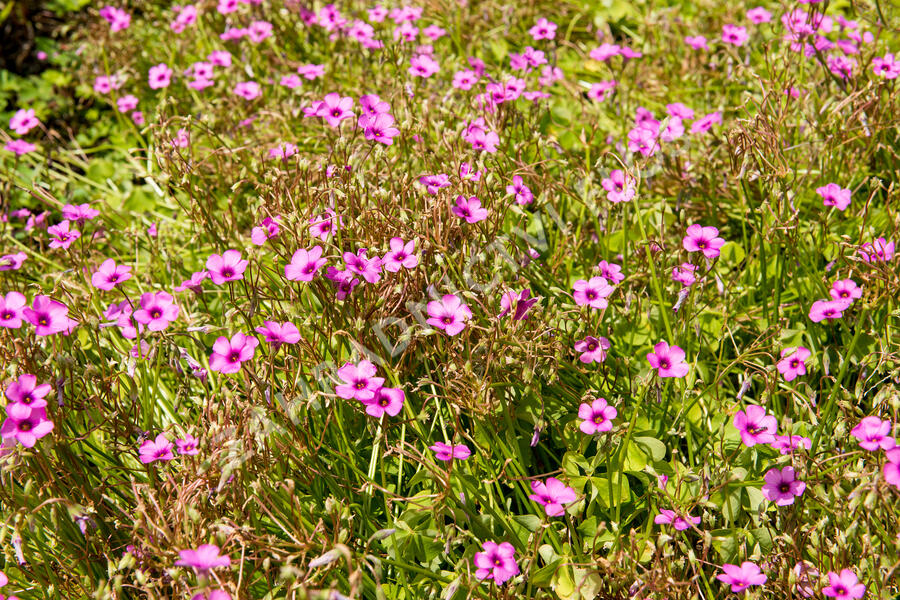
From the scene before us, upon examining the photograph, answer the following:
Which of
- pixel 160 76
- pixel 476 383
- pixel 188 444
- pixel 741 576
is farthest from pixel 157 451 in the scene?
pixel 160 76

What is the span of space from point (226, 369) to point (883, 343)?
210 cm

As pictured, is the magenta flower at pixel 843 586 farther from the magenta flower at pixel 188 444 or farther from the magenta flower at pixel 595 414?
the magenta flower at pixel 188 444

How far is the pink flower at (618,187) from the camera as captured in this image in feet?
8.93

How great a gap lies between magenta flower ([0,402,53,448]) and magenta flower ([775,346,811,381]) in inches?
82.3

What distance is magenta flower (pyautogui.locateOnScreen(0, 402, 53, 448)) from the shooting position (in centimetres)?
200

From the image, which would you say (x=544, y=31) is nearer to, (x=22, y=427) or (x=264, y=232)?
(x=264, y=232)

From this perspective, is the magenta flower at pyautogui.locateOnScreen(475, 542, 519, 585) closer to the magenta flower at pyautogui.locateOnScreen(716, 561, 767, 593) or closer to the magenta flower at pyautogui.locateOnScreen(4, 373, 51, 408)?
the magenta flower at pyautogui.locateOnScreen(716, 561, 767, 593)

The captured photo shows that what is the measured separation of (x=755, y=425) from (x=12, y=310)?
2164 mm

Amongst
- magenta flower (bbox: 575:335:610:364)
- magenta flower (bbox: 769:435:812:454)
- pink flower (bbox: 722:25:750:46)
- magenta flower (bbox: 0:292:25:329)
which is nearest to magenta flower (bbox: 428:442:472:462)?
magenta flower (bbox: 575:335:610:364)

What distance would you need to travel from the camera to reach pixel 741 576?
6.88ft

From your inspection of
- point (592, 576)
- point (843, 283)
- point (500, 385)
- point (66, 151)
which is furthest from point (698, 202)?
point (66, 151)

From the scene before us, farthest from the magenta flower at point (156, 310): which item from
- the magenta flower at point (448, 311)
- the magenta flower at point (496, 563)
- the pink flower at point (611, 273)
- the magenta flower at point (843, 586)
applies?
the magenta flower at point (843, 586)

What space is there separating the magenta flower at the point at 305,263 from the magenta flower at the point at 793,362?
4.67ft

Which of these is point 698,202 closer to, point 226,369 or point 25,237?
point 226,369
